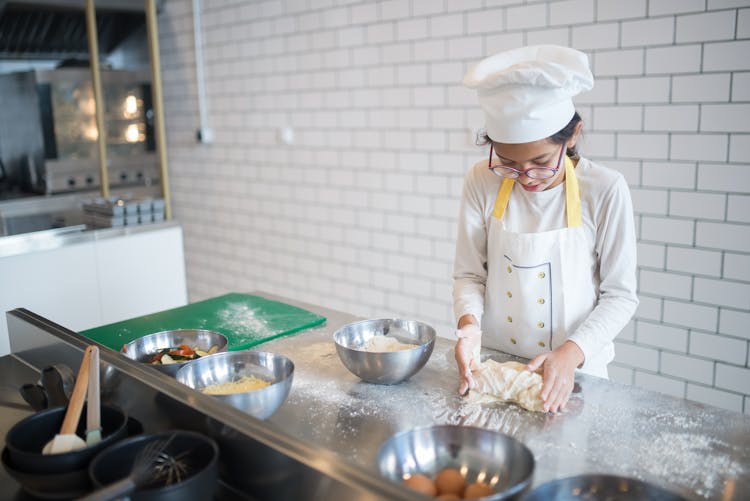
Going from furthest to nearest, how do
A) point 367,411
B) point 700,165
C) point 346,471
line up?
point 700,165
point 367,411
point 346,471

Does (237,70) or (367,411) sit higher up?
(237,70)

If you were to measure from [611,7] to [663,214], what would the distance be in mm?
965

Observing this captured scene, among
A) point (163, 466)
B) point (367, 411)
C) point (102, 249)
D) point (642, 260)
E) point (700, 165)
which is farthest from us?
point (102, 249)

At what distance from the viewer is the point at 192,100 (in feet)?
18.0

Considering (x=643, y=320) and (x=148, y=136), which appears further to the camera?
(x=148, y=136)

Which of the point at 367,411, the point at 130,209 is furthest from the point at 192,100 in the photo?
the point at 367,411

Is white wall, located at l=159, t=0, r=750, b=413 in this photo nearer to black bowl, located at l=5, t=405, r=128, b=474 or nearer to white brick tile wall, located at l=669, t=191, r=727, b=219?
white brick tile wall, located at l=669, t=191, r=727, b=219

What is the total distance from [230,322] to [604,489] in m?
1.55

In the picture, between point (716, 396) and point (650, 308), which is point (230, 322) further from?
point (716, 396)

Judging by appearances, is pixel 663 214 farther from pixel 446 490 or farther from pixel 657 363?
pixel 446 490

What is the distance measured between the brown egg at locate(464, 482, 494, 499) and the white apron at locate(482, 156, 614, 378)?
0.85 m

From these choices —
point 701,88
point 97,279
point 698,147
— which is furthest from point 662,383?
point 97,279

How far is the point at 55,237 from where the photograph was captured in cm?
387

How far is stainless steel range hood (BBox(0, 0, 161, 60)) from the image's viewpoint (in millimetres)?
5004
